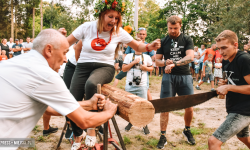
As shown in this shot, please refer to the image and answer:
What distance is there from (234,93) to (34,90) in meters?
2.56

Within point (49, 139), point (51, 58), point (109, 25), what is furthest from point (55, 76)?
point (49, 139)

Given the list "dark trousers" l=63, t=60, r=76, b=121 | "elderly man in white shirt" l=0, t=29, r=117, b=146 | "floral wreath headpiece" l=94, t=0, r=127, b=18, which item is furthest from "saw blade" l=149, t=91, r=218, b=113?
"dark trousers" l=63, t=60, r=76, b=121

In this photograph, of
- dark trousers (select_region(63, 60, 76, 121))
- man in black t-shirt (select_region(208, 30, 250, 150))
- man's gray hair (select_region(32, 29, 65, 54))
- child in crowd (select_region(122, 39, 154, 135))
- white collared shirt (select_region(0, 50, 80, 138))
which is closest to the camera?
white collared shirt (select_region(0, 50, 80, 138))


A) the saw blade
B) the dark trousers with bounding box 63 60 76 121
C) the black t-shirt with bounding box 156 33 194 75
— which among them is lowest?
the saw blade

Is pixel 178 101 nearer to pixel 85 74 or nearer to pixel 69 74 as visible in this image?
pixel 85 74

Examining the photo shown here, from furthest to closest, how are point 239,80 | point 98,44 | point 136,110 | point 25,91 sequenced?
point 98,44
point 239,80
point 136,110
point 25,91

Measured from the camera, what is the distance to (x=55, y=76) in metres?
1.59

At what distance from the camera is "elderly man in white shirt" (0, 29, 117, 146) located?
1.51 m

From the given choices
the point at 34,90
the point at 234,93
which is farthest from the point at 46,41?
the point at 234,93

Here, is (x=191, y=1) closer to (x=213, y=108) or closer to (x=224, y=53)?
(x=213, y=108)

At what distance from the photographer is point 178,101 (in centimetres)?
298

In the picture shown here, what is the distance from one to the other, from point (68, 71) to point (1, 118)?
6.77 ft

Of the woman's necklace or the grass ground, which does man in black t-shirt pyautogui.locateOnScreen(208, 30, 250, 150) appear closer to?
the grass ground

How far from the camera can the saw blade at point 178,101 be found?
276 centimetres
